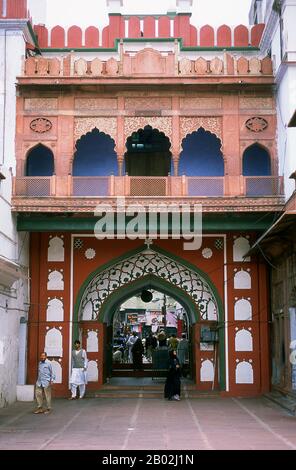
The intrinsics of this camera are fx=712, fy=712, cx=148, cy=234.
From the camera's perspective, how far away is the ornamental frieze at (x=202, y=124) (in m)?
16.0

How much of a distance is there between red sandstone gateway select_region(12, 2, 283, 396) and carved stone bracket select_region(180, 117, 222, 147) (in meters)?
0.03

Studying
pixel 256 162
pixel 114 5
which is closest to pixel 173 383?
pixel 256 162

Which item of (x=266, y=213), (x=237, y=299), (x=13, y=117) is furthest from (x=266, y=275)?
(x=13, y=117)

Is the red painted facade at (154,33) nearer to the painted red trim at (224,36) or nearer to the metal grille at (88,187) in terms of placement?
the painted red trim at (224,36)

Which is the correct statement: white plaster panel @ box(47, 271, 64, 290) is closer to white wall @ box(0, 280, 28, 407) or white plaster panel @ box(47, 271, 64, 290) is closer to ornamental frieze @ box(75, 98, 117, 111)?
white wall @ box(0, 280, 28, 407)

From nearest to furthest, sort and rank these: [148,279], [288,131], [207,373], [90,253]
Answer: [288,131]
[207,373]
[90,253]
[148,279]

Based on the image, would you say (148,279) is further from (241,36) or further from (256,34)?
(256,34)

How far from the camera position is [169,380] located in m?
15.6

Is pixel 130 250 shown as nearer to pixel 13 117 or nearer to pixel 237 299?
pixel 237 299

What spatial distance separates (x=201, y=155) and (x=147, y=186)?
2706 mm

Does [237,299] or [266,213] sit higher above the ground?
[266,213]

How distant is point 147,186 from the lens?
15523 millimetres

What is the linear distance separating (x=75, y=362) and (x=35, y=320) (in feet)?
5.22

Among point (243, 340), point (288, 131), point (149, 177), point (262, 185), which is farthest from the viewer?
point (243, 340)
